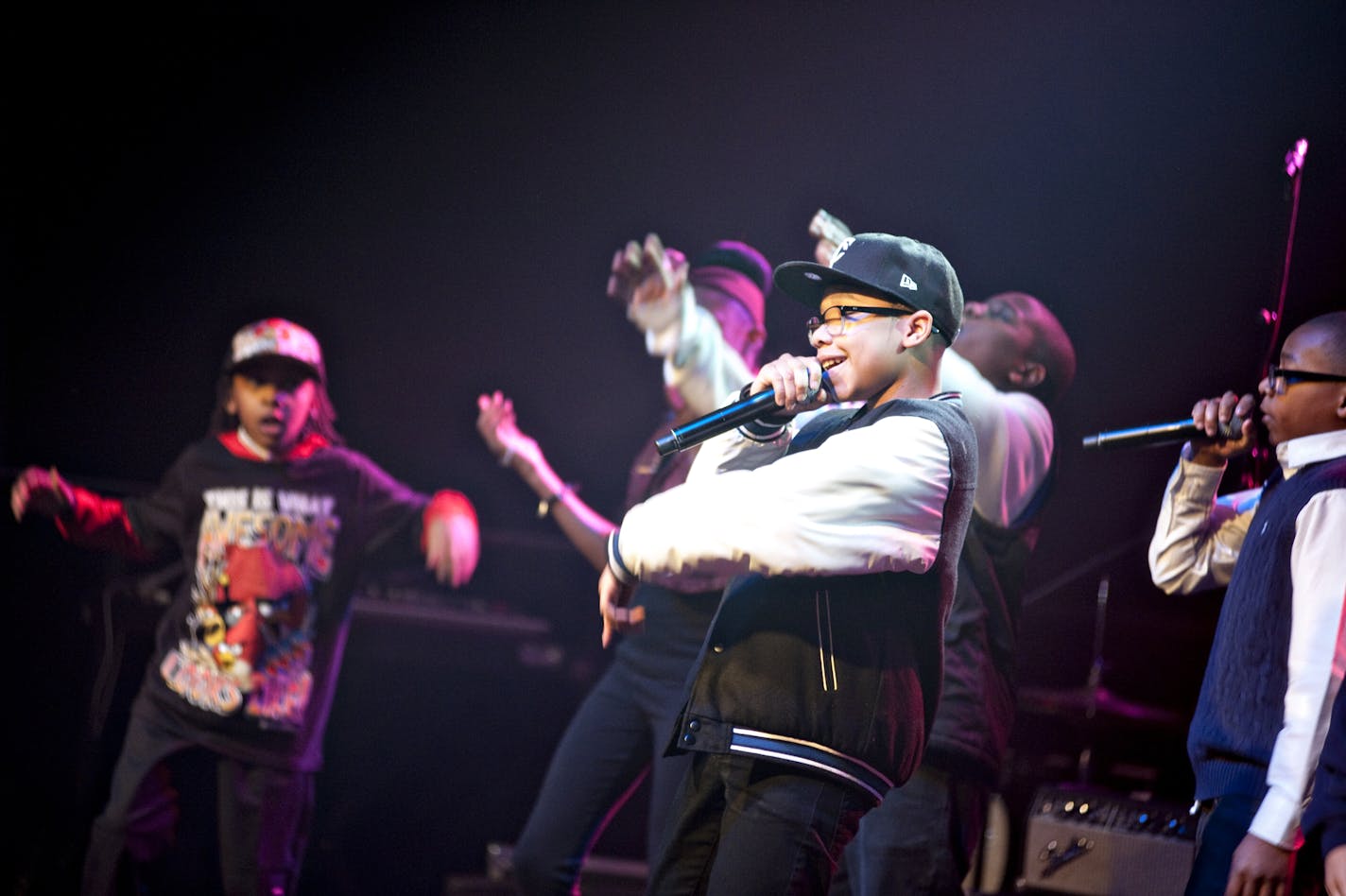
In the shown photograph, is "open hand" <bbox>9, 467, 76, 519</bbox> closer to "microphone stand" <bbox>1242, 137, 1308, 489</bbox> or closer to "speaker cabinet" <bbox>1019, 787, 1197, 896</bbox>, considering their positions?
"speaker cabinet" <bbox>1019, 787, 1197, 896</bbox>

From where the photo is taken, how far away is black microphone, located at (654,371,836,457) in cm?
233

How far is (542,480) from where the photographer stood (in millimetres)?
3623

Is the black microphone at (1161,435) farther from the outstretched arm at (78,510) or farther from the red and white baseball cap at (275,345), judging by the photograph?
the outstretched arm at (78,510)

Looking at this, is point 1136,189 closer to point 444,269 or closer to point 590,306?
point 590,306

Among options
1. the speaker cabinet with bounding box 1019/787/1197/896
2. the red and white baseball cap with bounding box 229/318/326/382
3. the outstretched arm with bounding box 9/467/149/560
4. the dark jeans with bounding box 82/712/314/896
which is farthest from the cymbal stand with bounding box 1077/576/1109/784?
the outstretched arm with bounding box 9/467/149/560

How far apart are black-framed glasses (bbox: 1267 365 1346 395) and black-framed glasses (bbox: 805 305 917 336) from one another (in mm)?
818

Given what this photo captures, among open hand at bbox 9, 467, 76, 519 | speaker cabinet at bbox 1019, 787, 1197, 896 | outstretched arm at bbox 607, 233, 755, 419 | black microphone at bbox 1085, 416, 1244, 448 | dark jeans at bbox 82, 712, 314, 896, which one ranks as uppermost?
outstretched arm at bbox 607, 233, 755, 419

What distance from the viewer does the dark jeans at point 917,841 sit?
2.79 m

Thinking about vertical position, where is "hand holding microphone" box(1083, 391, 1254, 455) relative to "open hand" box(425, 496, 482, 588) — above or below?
above

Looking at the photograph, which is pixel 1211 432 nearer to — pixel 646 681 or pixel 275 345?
pixel 646 681

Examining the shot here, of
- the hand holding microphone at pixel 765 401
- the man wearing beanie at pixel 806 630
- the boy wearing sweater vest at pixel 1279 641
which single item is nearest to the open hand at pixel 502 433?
the hand holding microphone at pixel 765 401

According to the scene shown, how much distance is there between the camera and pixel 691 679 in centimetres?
221

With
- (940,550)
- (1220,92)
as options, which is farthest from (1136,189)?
(940,550)

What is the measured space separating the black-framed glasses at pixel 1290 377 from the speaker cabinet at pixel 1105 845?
1.10 m
